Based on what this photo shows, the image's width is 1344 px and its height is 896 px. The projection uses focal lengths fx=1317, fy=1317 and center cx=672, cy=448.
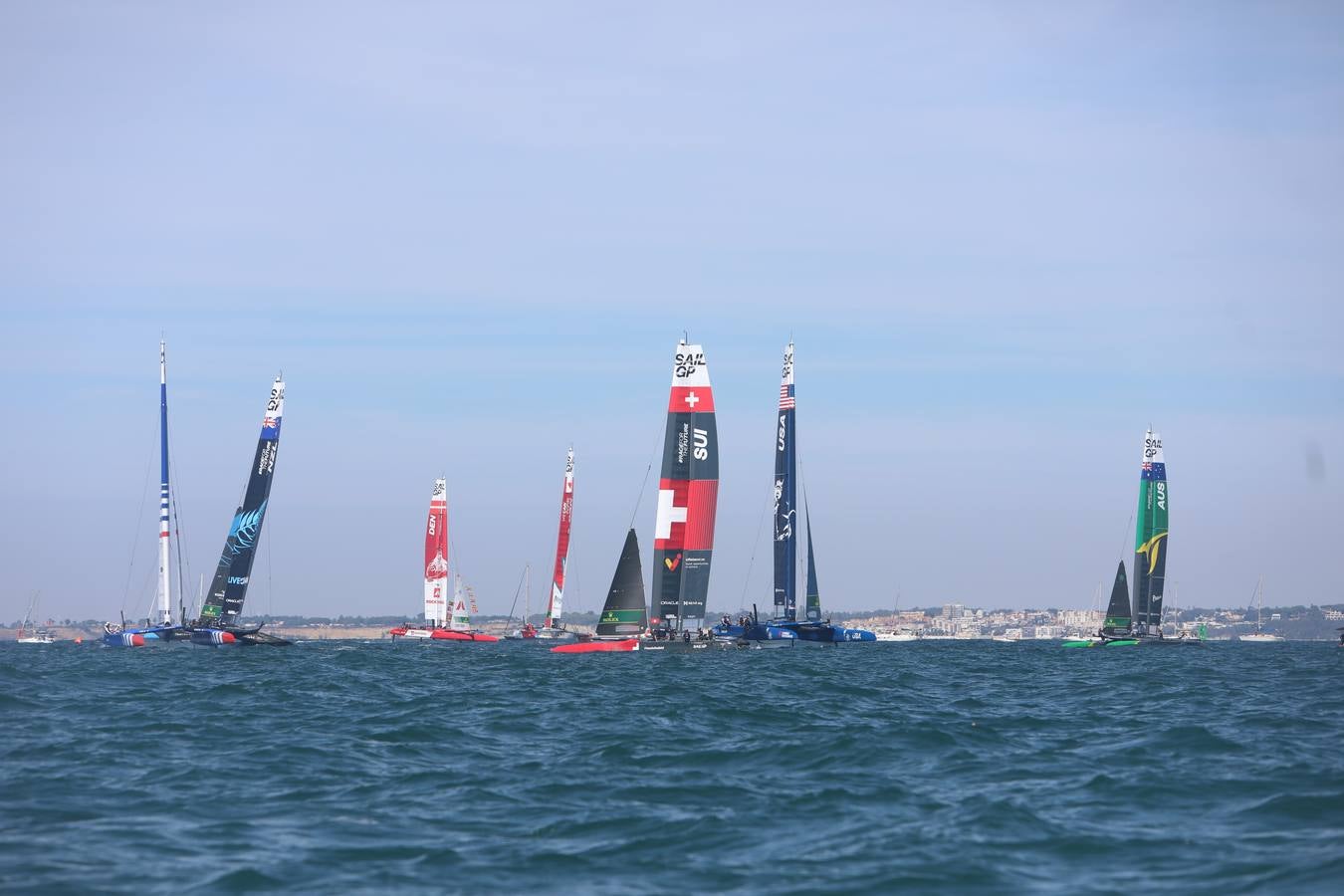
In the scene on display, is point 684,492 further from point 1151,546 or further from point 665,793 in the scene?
point 1151,546

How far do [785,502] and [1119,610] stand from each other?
1207 inches

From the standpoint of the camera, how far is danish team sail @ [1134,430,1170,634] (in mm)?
88312

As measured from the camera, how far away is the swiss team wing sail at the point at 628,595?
174 ft

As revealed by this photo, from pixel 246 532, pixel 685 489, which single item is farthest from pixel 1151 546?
pixel 246 532

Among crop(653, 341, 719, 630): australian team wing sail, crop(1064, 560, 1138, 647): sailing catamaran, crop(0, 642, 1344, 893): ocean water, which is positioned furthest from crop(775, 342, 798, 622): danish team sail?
crop(0, 642, 1344, 893): ocean water

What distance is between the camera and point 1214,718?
26188 millimetres

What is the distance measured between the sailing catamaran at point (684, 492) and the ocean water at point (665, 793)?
22248 mm

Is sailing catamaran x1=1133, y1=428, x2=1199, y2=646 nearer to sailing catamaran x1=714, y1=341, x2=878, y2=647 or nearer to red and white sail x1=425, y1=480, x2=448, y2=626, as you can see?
sailing catamaran x1=714, y1=341, x2=878, y2=647

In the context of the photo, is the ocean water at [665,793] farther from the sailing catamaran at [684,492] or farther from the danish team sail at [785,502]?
the danish team sail at [785,502]

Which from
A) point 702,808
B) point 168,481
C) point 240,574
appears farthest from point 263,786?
point 168,481

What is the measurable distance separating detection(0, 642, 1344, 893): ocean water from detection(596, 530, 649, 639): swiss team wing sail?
21.5 metres

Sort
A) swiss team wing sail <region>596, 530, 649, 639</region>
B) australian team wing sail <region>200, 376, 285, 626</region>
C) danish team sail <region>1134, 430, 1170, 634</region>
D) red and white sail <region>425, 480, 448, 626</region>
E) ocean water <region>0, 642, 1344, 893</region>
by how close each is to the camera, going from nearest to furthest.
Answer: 1. ocean water <region>0, 642, 1344, 893</region>
2. swiss team wing sail <region>596, 530, 649, 639</region>
3. australian team wing sail <region>200, 376, 285, 626</region>
4. danish team sail <region>1134, 430, 1170, 634</region>
5. red and white sail <region>425, 480, 448, 626</region>

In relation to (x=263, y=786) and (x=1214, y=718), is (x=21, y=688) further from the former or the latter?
(x=1214, y=718)

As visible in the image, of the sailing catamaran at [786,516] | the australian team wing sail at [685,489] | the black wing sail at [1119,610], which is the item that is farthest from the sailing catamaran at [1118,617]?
the australian team wing sail at [685,489]
